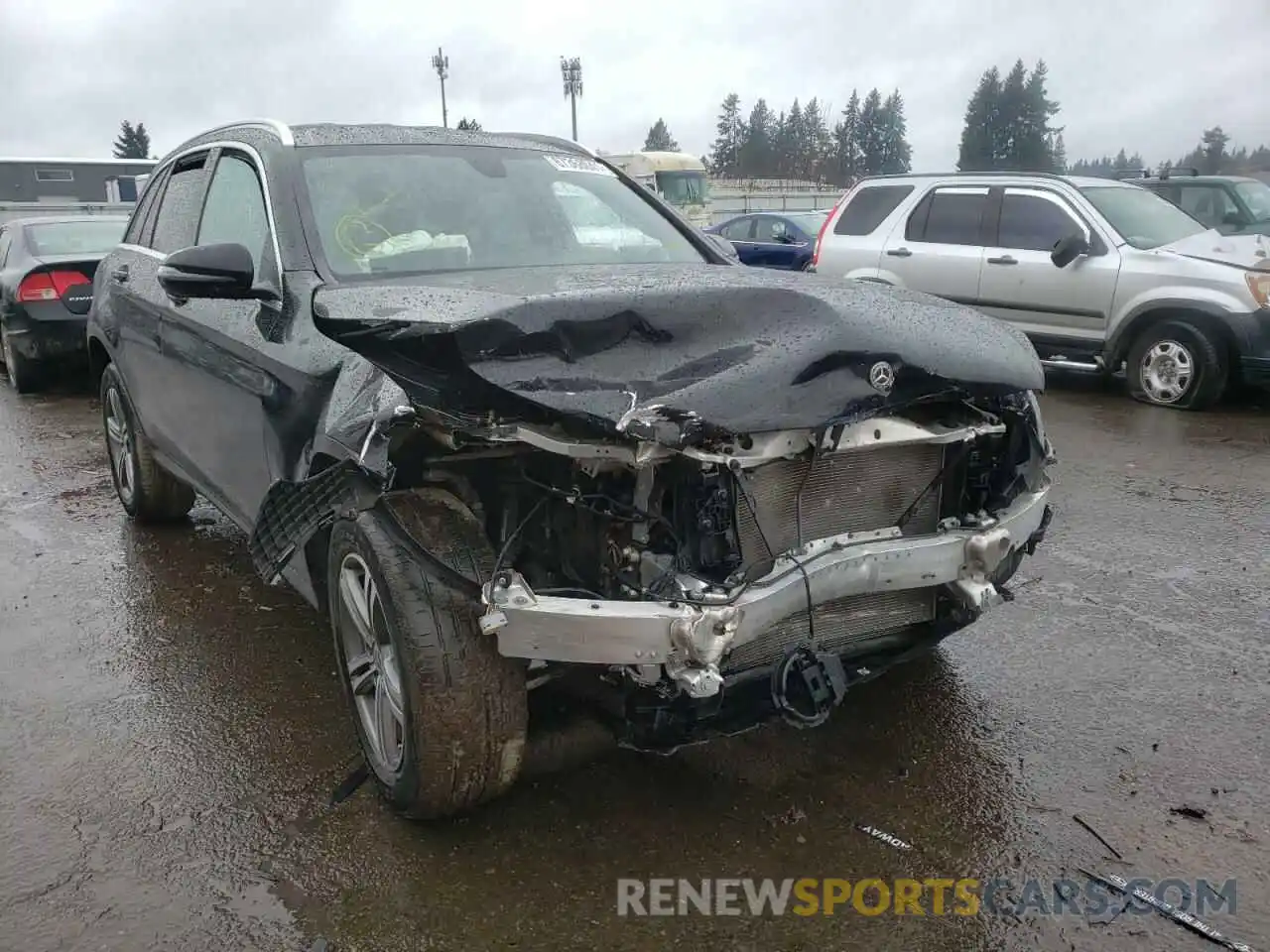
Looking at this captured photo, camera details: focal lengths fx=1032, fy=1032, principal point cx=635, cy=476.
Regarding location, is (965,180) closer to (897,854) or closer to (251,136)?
(251,136)

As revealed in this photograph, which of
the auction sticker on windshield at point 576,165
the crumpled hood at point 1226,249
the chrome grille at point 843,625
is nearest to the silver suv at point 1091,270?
the crumpled hood at point 1226,249

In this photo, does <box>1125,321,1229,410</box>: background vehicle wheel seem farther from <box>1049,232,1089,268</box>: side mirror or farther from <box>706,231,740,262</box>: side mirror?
<box>706,231,740,262</box>: side mirror

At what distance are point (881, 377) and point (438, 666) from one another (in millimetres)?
1280

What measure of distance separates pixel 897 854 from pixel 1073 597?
6.94ft

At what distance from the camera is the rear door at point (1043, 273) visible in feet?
28.1

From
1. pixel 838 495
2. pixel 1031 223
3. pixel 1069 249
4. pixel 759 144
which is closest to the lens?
pixel 838 495

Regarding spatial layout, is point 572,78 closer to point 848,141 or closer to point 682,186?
point 682,186

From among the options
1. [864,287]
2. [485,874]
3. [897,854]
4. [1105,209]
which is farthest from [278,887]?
[1105,209]

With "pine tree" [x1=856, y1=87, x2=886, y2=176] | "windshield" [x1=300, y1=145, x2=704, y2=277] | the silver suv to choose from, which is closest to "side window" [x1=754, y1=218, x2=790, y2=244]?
the silver suv

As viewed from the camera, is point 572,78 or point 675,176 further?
point 572,78

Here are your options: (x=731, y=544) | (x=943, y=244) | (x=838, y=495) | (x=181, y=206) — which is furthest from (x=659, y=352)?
(x=943, y=244)

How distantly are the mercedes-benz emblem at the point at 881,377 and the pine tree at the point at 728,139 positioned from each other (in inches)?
4085

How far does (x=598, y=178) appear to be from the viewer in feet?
14.4

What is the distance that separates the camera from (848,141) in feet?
331
